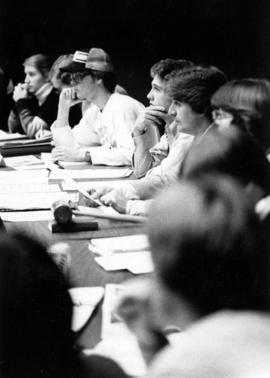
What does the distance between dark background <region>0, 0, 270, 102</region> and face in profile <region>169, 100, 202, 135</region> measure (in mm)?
716

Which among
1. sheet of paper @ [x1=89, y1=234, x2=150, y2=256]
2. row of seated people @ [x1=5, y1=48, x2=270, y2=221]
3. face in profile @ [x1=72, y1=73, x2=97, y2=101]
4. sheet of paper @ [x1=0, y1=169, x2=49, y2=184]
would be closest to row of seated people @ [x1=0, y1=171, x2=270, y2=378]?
row of seated people @ [x1=5, y1=48, x2=270, y2=221]

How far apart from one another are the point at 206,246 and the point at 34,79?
12.8 ft

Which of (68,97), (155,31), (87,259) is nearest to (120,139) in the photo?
(68,97)

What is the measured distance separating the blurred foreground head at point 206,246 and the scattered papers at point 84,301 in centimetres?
33

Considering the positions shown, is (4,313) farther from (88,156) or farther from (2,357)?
(88,156)

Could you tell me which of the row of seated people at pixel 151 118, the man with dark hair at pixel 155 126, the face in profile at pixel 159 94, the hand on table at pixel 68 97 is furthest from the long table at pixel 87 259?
the hand on table at pixel 68 97

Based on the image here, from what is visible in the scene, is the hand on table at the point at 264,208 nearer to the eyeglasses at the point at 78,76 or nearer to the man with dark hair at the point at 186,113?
the man with dark hair at the point at 186,113

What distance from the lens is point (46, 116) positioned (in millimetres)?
4484

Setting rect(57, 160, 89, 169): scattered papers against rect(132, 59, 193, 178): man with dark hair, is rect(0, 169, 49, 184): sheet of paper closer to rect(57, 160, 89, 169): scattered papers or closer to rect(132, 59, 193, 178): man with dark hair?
rect(57, 160, 89, 169): scattered papers

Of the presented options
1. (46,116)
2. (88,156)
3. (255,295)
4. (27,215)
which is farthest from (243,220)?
(46,116)

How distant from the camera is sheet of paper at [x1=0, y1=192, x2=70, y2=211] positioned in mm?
2299

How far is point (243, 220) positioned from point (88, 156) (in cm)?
227

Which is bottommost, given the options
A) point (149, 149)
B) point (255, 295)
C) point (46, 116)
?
point (46, 116)

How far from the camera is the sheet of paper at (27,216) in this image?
2.15 m
